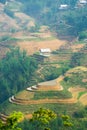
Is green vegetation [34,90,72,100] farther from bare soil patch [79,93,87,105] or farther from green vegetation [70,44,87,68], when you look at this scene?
green vegetation [70,44,87,68]

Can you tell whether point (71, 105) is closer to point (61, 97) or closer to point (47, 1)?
point (61, 97)

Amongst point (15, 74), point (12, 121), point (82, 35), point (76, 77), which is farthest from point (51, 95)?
point (82, 35)

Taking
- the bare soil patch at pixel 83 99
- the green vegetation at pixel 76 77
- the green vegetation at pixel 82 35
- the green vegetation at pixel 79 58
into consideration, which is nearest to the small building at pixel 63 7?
the green vegetation at pixel 82 35

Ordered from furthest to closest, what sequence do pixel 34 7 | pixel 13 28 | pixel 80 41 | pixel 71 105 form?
pixel 34 7
pixel 13 28
pixel 80 41
pixel 71 105

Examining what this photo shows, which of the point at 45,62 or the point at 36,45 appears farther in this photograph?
the point at 36,45

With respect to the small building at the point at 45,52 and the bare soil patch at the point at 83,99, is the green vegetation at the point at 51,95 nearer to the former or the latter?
the bare soil patch at the point at 83,99

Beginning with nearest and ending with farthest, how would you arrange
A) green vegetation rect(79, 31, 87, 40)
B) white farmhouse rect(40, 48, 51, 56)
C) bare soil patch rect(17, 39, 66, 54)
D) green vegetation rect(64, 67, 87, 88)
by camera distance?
green vegetation rect(64, 67, 87, 88), white farmhouse rect(40, 48, 51, 56), green vegetation rect(79, 31, 87, 40), bare soil patch rect(17, 39, 66, 54)

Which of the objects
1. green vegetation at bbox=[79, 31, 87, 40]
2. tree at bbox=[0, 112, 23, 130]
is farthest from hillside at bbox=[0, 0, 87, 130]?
tree at bbox=[0, 112, 23, 130]

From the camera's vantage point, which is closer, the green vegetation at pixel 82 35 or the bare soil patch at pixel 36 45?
the green vegetation at pixel 82 35

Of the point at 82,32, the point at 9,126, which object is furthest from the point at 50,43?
the point at 9,126

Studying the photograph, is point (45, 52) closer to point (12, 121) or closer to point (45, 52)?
point (45, 52)

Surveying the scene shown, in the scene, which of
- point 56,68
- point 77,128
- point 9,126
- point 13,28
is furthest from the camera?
point 13,28
